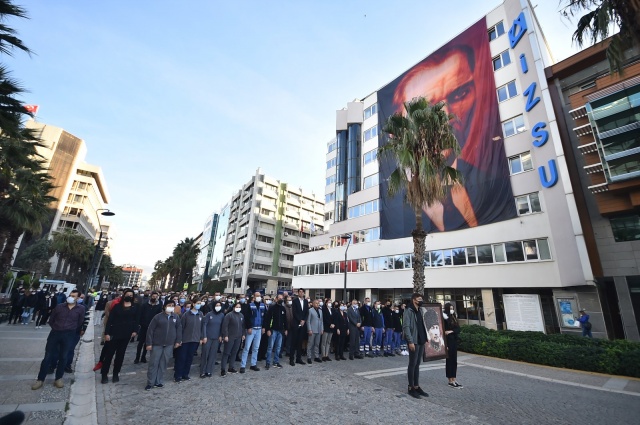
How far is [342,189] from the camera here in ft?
141

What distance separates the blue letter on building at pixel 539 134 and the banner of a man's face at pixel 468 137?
7.59ft

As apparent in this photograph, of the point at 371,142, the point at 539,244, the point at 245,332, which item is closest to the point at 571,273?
the point at 539,244

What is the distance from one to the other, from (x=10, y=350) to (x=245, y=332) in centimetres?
793

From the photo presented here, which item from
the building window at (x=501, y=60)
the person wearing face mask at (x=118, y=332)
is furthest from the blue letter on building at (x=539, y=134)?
the person wearing face mask at (x=118, y=332)

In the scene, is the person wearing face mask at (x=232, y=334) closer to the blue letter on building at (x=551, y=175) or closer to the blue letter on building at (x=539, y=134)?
the blue letter on building at (x=551, y=175)


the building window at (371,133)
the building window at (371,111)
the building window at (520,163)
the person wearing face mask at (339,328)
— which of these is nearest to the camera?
the person wearing face mask at (339,328)

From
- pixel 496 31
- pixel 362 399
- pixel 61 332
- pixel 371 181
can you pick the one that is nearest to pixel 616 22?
pixel 362 399

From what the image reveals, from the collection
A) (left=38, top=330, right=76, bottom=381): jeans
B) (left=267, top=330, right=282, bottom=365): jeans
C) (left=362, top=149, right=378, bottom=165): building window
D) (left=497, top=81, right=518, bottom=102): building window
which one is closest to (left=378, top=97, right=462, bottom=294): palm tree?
(left=267, top=330, right=282, bottom=365): jeans

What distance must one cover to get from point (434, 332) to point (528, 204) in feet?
62.2

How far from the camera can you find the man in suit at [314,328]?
11.0 meters

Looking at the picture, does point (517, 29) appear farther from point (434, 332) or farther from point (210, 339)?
point (210, 339)

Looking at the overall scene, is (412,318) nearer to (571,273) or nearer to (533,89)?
(571,273)

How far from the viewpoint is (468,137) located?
26.4m

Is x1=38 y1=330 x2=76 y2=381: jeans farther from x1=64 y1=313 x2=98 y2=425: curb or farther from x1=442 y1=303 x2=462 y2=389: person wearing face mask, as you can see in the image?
x1=442 y1=303 x2=462 y2=389: person wearing face mask
